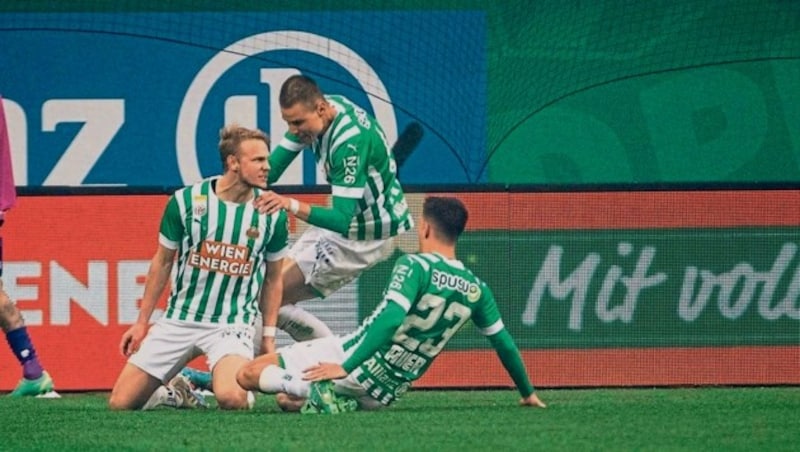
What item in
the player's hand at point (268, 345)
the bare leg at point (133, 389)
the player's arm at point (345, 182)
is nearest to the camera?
the player's arm at point (345, 182)

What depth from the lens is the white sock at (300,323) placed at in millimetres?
8641

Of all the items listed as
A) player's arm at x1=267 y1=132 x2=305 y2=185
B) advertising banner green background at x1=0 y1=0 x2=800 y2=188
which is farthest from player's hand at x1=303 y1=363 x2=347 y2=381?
advertising banner green background at x1=0 y1=0 x2=800 y2=188

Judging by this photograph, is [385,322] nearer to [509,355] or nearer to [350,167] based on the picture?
[509,355]

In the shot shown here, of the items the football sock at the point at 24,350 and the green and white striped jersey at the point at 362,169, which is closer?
the green and white striped jersey at the point at 362,169

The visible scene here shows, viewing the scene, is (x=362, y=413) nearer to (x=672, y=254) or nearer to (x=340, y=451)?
(x=340, y=451)

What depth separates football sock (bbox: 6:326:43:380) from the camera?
8.70m

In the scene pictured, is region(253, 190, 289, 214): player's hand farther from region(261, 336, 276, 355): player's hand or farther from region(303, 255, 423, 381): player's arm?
region(261, 336, 276, 355): player's hand

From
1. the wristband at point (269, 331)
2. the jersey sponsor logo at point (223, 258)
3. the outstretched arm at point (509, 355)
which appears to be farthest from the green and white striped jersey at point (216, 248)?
the outstretched arm at point (509, 355)

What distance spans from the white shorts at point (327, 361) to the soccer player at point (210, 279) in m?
0.42

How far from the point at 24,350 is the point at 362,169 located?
188cm

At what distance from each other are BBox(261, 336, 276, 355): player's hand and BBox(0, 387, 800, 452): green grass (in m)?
0.24

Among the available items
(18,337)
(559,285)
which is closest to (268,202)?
(18,337)

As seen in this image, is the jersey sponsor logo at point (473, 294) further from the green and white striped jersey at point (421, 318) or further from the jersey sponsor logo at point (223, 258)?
the jersey sponsor logo at point (223, 258)

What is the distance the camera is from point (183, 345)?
8.09 m
